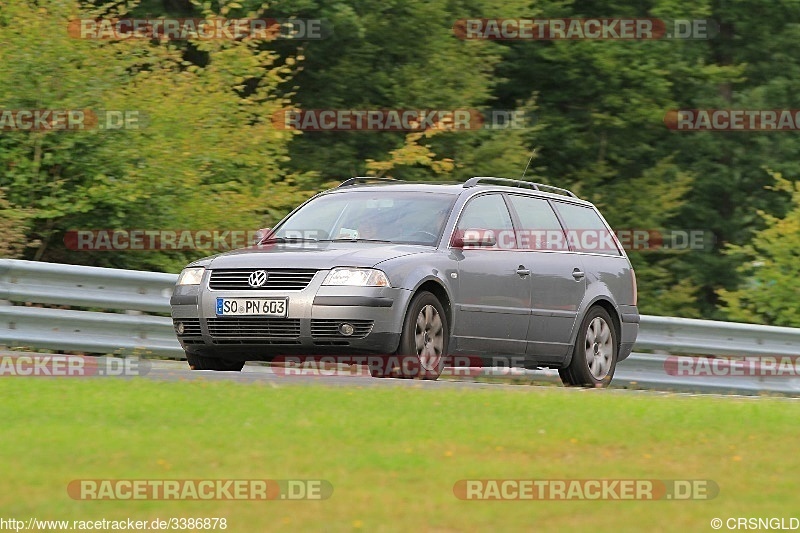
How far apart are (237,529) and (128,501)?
700mm

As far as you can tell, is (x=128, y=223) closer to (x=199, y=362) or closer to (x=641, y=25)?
(x=199, y=362)

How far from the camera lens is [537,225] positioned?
14.6m

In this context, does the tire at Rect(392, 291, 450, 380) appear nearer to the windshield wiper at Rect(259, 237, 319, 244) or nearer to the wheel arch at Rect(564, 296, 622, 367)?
the windshield wiper at Rect(259, 237, 319, 244)

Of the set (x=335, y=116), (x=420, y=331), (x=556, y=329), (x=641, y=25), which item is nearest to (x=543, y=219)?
(x=556, y=329)

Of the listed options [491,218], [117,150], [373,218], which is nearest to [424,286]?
[373,218]

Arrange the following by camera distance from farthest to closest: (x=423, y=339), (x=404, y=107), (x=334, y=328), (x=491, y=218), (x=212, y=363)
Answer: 1. (x=404, y=107)
2. (x=491, y=218)
3. (x=212, y=363)
4. (x=423, y=339)
5. (x=334, y=328)

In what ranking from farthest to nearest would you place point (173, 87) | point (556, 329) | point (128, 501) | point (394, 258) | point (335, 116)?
point (335, 116)
point (173, 87)
point (556, 329)
point (394, 258)
point (128, 501)

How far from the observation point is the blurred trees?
18312 mm

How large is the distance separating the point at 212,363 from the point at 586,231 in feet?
13.4

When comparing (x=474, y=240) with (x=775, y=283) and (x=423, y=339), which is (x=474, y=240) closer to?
(x=423, y=339)

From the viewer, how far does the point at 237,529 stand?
662 cm

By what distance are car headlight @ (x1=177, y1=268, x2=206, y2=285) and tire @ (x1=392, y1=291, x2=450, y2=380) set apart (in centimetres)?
168

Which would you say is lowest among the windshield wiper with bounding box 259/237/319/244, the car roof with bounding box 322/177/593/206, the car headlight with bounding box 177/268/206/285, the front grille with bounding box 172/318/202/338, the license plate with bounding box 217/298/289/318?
the front grille with bounding box 172/318/202/338

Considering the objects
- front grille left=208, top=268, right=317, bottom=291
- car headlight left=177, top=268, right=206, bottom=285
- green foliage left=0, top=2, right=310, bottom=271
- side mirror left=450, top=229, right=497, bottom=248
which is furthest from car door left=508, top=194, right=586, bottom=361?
green foliage left=0, top=2, right=310, bottom=271
